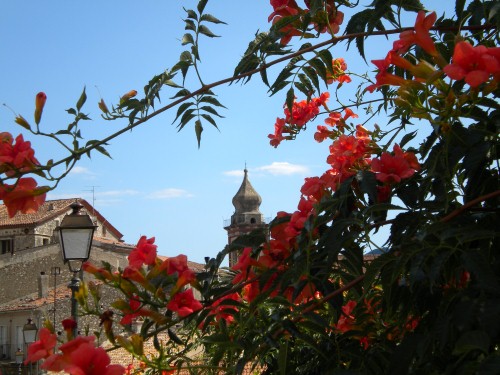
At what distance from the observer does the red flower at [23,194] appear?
185 cm

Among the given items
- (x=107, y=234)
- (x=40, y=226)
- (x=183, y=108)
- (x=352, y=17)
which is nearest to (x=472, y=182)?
(x=352, y=17)

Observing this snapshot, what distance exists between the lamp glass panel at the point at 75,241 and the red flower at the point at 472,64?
219 inches

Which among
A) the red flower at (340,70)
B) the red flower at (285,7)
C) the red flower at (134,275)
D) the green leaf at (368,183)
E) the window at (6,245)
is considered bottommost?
the red flower at (134,275)

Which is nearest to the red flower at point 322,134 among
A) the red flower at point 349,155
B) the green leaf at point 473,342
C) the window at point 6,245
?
the red flower at point 349,155

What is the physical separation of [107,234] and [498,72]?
49.7 metres

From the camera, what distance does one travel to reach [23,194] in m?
1.86

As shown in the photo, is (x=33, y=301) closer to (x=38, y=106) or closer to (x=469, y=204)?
(x=38, y=106)

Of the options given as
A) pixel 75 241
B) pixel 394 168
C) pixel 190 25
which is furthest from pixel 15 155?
pixel 75 241

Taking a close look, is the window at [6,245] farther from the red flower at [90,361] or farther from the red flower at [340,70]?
the red flower at [90,361]

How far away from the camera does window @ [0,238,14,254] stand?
46.2 meters

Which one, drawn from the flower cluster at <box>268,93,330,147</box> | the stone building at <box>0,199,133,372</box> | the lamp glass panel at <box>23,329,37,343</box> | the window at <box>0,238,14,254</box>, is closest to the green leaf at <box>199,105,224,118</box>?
the flower cluster at <box>268,93,330,147</box>

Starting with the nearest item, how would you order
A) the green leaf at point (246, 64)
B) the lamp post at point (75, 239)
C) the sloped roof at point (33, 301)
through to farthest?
1. the green leaf at point (246, 64)
2. the lamp post at point (75, 239)
3. the sloped roof at point (33, 301)

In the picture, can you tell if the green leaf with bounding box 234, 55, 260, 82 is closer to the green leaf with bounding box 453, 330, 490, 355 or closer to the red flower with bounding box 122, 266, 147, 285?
the red flower with bounding box 122, 266, 147, 285

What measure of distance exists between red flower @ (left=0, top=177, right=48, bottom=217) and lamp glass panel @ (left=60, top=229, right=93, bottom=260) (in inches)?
192
